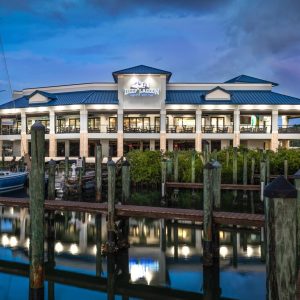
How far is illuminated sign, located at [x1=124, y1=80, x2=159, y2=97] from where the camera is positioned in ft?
161

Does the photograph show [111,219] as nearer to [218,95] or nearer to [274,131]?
[218,95]

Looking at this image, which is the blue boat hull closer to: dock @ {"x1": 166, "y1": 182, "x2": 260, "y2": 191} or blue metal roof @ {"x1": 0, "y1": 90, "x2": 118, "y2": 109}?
dock @ {"x1": 166, "y1": 182, "x2": 260, "y2": 191}

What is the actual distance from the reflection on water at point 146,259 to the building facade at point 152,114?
28.7m

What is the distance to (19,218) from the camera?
2281cm

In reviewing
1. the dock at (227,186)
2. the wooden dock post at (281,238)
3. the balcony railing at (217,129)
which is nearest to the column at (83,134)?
the balcony railing at (217,129)

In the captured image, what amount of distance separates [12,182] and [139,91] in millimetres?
22626

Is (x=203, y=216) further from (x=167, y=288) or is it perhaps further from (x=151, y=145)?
(x=151, y=145)

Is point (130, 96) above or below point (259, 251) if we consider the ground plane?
above

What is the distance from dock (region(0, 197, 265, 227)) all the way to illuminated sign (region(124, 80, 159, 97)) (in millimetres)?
33312

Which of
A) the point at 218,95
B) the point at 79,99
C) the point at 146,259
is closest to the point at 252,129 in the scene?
the point at 218,95

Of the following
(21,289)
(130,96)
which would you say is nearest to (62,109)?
(130,96)

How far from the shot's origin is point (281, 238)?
15.2 ft

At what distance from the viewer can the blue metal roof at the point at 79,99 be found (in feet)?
162

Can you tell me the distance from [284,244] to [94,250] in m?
12.4
